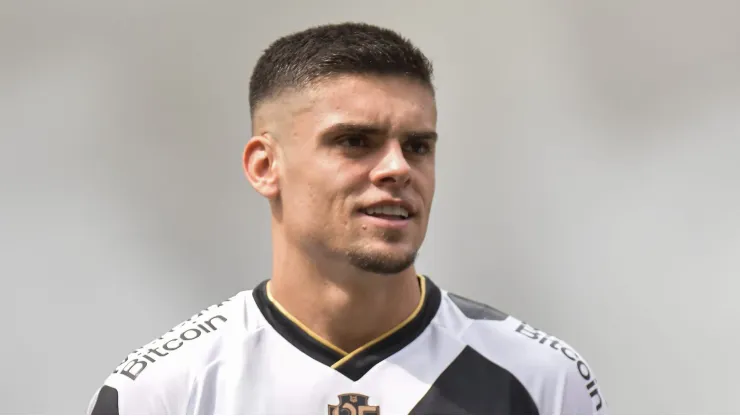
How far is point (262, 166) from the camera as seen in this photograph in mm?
1483

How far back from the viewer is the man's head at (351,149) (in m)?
1.32

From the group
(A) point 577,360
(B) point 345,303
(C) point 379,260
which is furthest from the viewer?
(A) point 577,360

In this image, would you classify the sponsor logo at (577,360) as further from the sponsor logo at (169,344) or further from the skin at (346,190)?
the sponsor logo at (169,344)

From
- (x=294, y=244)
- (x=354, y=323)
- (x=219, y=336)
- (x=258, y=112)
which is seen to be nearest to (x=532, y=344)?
(x=354, y=323)

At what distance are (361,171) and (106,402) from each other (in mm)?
663

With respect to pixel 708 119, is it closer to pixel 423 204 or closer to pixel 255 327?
pixel 423 204

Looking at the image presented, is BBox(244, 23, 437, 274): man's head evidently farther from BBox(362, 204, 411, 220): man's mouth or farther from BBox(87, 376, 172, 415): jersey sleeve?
BBox(87, 376, 172, 415): jersey sleeve

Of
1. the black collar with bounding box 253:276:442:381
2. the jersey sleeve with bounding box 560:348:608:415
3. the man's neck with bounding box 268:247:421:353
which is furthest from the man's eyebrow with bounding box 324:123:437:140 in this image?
the jersey sleeve with bounding box 560:348:608:415

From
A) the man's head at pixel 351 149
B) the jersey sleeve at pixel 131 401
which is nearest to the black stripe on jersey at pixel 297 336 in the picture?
the man's head at pixel 351 149

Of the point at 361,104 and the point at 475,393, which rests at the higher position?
the point at 361,104

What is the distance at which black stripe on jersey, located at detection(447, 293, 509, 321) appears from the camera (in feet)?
5.18

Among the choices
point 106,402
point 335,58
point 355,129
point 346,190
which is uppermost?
point 335,58

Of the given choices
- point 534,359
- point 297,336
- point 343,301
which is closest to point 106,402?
point 297,336

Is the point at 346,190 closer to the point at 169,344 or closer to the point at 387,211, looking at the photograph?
the point at 387,211
